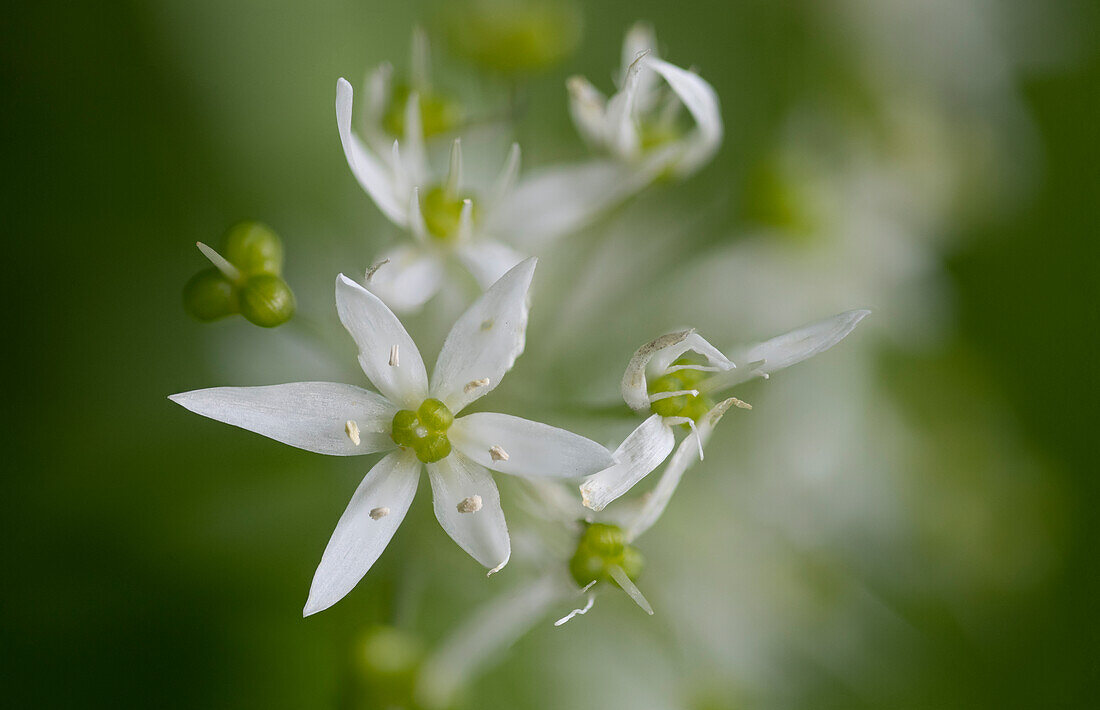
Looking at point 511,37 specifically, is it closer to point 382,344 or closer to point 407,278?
point 407,278

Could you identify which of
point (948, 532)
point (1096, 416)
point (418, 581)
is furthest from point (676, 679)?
point (1096, 416)

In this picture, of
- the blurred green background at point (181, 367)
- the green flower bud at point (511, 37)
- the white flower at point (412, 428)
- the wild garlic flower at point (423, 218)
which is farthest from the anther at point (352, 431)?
the green flower bud at point (511, 37)

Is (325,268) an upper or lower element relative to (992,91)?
upper

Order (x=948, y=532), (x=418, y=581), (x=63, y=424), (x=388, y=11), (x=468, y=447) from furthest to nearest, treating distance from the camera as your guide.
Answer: (x=948, y=532)
(x=388, y=11)
(x=63, y=424)
(x=418, y=581)
(x=468, y=447)

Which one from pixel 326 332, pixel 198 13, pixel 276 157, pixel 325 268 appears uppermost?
pixel 198 13

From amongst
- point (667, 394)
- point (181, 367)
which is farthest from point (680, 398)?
point (181, 367)

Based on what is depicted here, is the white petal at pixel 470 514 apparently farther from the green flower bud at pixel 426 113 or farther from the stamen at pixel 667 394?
the green flower bud at pixel 426 113

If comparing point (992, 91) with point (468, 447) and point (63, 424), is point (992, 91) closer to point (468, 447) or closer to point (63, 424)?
point (468, 447)

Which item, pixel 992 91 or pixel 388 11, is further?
pixel 992 91
